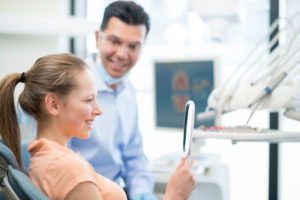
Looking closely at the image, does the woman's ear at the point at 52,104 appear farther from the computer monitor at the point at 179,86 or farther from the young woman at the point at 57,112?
the computer monitor at the point at 179,86

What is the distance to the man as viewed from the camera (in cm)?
154

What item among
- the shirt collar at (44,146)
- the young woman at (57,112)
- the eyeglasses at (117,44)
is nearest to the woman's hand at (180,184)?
the young woman at (57,112)

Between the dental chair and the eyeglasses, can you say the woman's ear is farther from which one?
the eyeglasses

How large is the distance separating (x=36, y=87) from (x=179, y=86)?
123 cm

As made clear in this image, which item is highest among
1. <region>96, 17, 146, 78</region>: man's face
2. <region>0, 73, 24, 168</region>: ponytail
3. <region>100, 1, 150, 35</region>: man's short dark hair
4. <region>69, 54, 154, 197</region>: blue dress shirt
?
<region>100, 1, 150, 35</region>: man's short dark hair

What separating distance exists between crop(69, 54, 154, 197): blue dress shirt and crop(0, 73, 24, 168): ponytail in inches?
21.1

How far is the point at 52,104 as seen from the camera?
940mm

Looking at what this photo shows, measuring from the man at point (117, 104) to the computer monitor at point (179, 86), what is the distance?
0.41 m

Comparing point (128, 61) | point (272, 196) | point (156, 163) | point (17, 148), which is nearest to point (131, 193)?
point (156, 163)

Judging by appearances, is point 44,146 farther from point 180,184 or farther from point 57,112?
point 180,184

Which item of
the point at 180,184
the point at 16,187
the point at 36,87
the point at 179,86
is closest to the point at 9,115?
the point at 36,87

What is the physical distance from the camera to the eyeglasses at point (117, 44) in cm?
156

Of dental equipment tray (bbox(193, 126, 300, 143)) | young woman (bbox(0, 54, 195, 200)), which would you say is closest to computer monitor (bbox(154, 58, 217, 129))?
dental equipment tray (bbox(193, 126, 300, 143))

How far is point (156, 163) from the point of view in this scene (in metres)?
1.82
